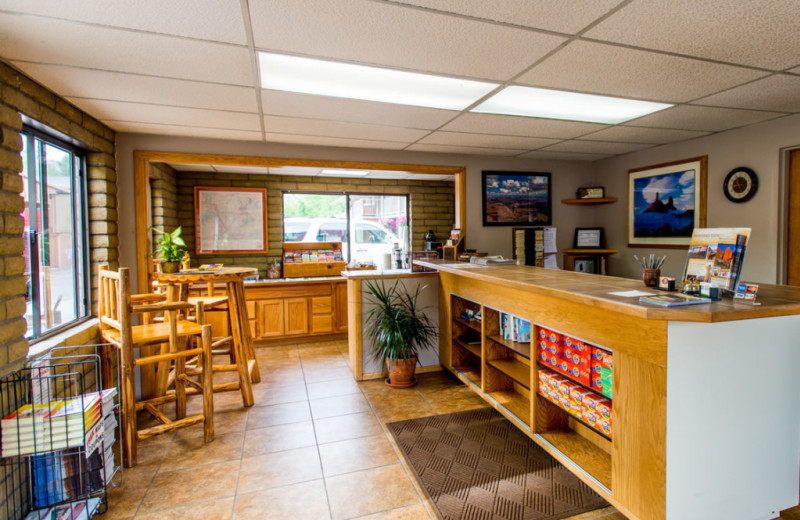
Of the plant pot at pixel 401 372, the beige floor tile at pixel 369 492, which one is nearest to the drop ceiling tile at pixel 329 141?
the plant pot at pixel 401 372

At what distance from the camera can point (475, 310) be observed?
12.2 ft

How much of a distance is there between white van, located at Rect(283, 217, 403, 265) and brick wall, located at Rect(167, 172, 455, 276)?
9.4 inches

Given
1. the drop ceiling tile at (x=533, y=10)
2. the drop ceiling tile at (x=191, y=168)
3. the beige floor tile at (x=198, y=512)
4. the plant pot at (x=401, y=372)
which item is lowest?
the beige floor tile at (x=198, y=512)

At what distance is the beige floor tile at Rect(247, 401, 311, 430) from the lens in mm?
3206

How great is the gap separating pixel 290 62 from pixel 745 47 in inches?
92.1

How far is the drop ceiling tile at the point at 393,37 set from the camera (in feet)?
5.70

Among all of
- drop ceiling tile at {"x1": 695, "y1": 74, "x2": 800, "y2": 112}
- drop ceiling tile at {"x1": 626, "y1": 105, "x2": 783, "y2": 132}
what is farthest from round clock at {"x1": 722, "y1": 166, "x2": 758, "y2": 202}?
drop ceiling tile at {"x1": 695, "y1": 74, "x2": 800, "y2": 112}

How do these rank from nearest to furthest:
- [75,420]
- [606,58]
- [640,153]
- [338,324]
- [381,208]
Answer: [75,420] → [606,58] → [640,153] → [338,324] → [381,208]

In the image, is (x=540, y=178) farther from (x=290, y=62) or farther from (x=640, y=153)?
(x=290, y=62)

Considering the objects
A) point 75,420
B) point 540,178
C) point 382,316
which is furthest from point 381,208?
point 75,420

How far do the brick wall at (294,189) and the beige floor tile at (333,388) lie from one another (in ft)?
8.39

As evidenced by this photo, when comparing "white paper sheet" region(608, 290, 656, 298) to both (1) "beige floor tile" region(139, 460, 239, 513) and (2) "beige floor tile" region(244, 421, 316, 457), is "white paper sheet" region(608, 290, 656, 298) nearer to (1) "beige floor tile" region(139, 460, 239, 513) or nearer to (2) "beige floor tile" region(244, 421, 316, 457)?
(2) "beige floor tile" region(244, 421, 316, 457)

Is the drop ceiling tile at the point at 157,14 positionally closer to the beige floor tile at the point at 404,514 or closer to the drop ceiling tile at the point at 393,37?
the drop ceiling tile at the point at 393,37

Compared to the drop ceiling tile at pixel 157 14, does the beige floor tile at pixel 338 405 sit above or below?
Result: below
